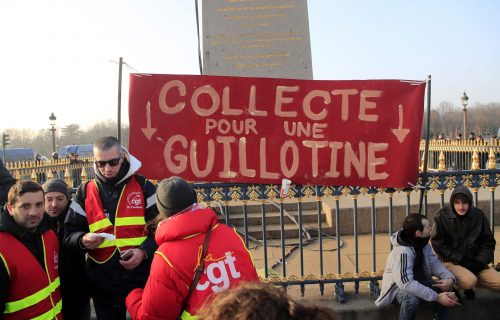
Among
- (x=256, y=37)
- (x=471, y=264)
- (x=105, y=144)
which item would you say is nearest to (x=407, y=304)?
(x=471, y=264)

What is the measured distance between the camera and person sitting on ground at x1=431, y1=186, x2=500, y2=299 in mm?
3756

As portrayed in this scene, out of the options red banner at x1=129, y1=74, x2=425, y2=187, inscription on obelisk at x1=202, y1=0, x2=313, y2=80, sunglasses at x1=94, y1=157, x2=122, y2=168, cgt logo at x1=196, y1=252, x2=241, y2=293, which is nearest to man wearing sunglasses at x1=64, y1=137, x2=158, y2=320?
sunglasses at x1=94, y1=157, x2=122, y2=168

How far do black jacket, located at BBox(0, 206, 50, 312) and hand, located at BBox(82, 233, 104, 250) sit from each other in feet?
0.74

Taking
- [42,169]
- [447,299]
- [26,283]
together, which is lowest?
[447,299]

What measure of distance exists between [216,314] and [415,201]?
22.4 feet

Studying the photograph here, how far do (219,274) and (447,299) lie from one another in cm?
230

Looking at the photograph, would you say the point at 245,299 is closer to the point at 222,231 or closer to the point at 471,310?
the point at 222,231

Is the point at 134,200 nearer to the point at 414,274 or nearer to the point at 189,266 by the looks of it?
the point at 189,266

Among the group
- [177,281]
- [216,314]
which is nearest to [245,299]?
[216,314]

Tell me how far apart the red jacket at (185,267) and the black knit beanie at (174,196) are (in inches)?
2.7

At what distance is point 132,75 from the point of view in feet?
13.1

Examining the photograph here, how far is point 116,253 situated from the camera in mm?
2809

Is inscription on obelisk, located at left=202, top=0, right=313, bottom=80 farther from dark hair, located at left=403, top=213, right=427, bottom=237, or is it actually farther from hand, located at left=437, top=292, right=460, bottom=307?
hand, located at left=437, top=292, right=460, bottom=307

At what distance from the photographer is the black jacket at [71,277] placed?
9.77ft
